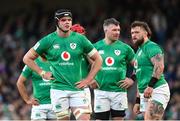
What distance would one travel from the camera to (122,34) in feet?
80.6

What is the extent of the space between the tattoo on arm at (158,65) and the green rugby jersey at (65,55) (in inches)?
42.1

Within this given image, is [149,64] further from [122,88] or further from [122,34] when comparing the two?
[122,34]

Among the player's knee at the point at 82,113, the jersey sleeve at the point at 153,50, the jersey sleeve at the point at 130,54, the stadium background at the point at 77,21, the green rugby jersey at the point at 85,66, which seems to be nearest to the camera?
the player's knee at the point at 82,113

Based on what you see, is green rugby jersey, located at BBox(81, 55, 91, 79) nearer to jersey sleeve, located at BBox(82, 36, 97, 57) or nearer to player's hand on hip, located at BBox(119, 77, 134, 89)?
player's hand on hip, located at BBox(119, 77, 134, 89)

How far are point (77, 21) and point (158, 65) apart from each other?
12653 mm

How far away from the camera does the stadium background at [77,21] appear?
2188 cm

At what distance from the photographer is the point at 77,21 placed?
26.2m

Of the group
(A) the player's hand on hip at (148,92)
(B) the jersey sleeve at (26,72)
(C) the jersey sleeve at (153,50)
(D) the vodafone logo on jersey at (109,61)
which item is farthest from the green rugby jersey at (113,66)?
(A) the player's hand on hip at (148,92)

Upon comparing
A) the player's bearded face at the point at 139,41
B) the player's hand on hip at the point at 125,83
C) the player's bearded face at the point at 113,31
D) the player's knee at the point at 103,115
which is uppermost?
the player's bearded face at the point at 113,31

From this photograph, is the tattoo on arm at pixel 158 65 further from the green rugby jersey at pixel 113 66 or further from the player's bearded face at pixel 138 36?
the green rugby jersey at pixel 113 66

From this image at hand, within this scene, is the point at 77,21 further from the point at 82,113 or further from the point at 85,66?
the point at 82,113

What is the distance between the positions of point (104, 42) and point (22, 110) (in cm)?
662

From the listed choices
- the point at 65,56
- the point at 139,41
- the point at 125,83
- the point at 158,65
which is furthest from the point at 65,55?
the point at 125,83

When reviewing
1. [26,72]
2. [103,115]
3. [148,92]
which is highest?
[26,72]
